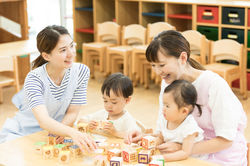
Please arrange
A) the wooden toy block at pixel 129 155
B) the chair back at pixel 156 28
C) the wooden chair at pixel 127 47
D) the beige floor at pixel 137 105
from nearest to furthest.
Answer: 1. the wooden toy block at pixel 129 155
2. the beige floor at pixel 137 105
3. the chair back at pixel 156 28
4. the wooden chair at pixel 127 47

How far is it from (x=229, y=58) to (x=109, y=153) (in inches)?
129

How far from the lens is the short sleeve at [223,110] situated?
6.11 ft

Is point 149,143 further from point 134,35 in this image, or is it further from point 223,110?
point 134,35

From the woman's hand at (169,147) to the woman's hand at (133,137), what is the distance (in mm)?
154

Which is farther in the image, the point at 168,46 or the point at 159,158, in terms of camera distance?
the point at 168,46

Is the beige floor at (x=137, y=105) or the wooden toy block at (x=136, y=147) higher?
the wooden toy block at (x=136, y=147)

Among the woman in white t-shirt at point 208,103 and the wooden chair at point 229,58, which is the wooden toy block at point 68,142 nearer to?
the woman in white t-shirt at point 208,103

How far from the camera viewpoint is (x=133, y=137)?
6.78 ft

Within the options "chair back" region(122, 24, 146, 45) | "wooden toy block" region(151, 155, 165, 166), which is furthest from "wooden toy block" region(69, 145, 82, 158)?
"chair back" region(122, 24, 146, 45)

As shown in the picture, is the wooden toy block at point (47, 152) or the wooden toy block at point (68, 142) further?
the wooden toy block at point (68, 142)

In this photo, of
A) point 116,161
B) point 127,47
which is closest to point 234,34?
point 127,47

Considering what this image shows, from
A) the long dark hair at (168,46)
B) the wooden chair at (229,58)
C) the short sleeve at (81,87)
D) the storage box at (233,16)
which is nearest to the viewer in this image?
the long dark hair at (168,46)

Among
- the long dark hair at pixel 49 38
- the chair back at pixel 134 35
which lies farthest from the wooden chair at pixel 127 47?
the long dark hair at pixel 49 38

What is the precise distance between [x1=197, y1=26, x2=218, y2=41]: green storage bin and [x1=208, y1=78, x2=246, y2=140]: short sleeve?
3.17 metres
